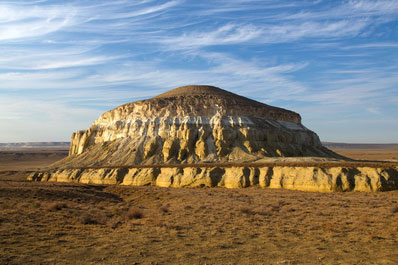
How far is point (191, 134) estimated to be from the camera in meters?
58.2

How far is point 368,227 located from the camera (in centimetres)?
1473

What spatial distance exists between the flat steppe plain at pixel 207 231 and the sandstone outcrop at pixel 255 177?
2575 millimetres

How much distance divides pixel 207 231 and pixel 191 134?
143 ft

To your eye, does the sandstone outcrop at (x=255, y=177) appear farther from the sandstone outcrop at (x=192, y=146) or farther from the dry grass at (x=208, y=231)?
the dry grass at (x=208, y=231)

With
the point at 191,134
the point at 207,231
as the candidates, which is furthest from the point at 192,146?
the point at 207,231

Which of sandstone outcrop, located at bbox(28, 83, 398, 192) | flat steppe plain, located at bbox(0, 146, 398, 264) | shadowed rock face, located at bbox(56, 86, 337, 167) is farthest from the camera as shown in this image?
shadowed rock face, located at bbox(56, 86, 337, 167)

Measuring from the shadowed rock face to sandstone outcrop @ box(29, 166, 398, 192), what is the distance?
1328cm

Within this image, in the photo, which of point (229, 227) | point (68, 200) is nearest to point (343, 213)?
point (229, 227)

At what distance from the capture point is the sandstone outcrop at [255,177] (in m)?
26.8

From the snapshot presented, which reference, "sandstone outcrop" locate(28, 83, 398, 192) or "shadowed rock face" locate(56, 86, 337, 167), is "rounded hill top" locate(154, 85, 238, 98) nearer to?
"sandstone outcrop" locate(28, 83, 398, 192)

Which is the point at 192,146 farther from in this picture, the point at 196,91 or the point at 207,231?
the point at 207,231

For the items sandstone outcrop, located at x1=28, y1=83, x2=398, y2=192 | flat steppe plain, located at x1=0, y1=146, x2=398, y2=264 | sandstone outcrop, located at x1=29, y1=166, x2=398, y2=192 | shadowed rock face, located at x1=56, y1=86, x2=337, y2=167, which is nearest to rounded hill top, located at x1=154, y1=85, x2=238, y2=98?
sandstone outcrop, located at x1=28, y1=83, x2=398, y2=192

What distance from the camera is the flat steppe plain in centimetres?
1064


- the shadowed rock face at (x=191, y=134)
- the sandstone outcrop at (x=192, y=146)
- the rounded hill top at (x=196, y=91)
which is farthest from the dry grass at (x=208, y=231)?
the rounded hill top at (x=196, y=91)
